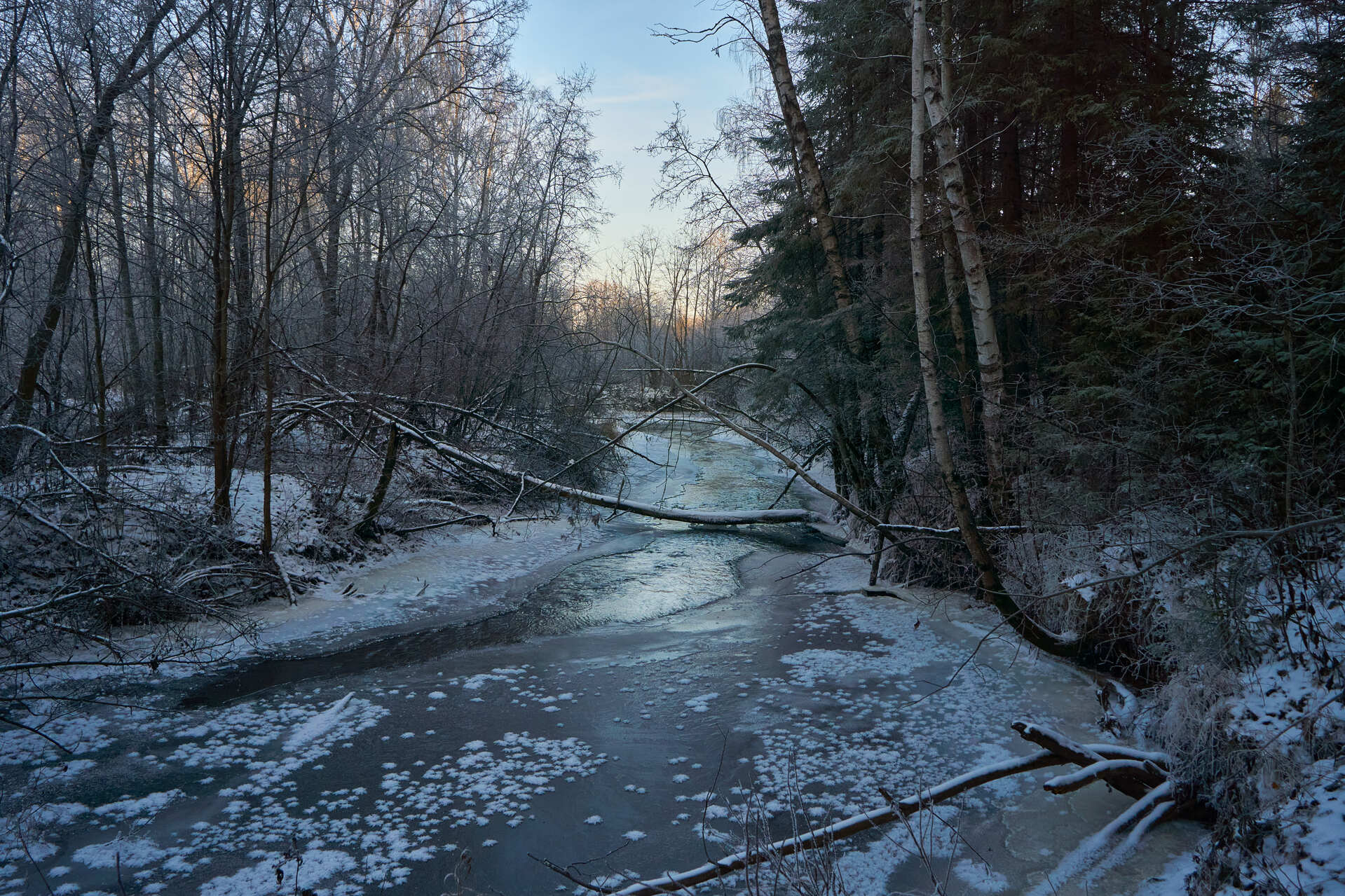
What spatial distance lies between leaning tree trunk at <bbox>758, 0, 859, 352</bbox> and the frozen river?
4396 millimetres

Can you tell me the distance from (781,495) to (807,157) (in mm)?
6198

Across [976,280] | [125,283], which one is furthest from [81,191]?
[976,280]

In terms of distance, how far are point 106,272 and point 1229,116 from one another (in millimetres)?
15955

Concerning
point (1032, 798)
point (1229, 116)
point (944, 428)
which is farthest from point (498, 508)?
point (1229, 116)

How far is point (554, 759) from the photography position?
18.8 ft

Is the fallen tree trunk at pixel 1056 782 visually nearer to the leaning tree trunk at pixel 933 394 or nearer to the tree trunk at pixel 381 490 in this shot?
the leaning tree trunk at pixel 933 394

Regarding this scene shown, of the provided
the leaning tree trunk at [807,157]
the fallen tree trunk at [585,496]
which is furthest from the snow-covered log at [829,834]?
the fallen tree trunk at [585,496]

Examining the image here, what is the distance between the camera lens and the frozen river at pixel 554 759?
175 inches

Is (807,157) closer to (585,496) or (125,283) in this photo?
(585,496)

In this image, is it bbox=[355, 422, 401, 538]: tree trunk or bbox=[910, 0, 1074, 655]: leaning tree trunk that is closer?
bbox=[910, 0, 1074, 655]: leaning tree trunk

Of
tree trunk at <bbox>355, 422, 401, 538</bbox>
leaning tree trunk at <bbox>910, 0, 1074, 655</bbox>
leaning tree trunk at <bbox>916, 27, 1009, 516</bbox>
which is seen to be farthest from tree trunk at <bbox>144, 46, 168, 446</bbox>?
leaning tree trunk at <bbox>916, 27, 1009, 516</bbox>

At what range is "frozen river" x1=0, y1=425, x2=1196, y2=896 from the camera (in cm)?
445

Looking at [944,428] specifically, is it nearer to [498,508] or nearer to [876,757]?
[876,757]

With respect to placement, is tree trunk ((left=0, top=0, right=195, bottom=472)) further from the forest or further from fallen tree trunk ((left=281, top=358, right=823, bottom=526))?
fallen tree trunk ((left=281, top=358, right=823, bottom=526))
